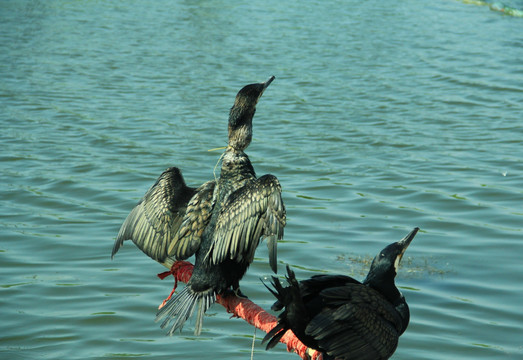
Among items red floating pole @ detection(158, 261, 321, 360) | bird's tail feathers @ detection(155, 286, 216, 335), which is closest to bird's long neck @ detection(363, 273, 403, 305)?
red floating pole @ detection(158, 261, 321, 360)

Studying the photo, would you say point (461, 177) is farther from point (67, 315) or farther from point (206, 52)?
point (206, 52)

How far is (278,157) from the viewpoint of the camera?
8.57 m

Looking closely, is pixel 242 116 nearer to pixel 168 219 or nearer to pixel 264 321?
pixel 168 219

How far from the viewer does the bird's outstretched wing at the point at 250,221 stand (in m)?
3.81

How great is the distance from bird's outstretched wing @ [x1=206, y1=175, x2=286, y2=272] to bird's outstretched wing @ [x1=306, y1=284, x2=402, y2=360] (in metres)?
0.49

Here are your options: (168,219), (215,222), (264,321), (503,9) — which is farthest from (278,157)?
(503,9)

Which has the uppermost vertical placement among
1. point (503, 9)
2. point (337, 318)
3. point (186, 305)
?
point (337, 318)

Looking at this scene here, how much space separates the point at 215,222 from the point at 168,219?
1.02ft

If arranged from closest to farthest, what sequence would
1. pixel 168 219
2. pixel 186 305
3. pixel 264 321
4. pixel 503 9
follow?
pixel 264 321
pixel 186 305
pixel 168 219
pixel 503 9

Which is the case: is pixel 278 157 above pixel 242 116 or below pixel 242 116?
below

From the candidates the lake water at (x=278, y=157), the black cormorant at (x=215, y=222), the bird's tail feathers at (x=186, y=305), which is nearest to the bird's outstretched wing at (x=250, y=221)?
the black cormorant at (x=215, y=222)

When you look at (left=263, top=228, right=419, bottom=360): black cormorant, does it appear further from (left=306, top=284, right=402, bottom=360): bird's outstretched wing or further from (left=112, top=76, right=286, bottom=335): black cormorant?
(left=112, top=76, right=286, bottom=335): black cormorant

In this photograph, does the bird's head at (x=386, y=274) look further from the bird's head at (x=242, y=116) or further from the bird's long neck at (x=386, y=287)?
the bird's head at (x=242, y=116)

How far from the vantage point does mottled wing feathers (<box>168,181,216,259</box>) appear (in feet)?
13.6
